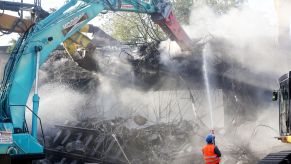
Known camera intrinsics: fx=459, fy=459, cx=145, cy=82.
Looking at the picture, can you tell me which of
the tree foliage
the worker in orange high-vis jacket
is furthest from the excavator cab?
the tree foliage

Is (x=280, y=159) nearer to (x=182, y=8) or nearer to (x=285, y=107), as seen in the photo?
(x=285, y=107)

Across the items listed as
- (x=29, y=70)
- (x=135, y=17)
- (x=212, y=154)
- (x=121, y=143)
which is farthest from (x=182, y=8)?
(x=212, y=154)

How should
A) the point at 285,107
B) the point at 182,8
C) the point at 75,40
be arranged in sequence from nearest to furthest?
the point at 285,107 → the point at 75,40 → the point at 182,8

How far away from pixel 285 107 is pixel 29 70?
5449 mm

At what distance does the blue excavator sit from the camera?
9.02 meters

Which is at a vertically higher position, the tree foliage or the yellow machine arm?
the tree foliage

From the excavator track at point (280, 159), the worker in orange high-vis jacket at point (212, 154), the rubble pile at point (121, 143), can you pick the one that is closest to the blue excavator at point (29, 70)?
the worker in orange high-vis jacket at point (212, 154)

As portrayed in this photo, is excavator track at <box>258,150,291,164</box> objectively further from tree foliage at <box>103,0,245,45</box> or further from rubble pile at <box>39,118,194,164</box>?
tree foliage at <box>103,0,245,45</box>

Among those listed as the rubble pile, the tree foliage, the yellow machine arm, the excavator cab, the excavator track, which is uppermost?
the tree foliage

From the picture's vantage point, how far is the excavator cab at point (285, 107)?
302 inches

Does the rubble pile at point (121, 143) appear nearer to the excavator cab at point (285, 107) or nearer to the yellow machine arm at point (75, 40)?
the yellow machine arm at point (75, 40)

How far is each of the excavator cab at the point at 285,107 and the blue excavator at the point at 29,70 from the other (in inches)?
185

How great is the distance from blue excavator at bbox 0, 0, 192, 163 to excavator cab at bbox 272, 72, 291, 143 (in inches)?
185

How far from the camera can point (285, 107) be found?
8.09 meters
